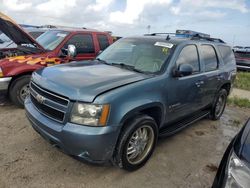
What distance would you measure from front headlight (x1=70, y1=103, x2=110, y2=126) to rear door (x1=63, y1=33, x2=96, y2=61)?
3612mm

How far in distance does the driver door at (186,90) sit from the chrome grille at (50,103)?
61.7 inches

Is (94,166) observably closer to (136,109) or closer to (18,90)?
(136,109)

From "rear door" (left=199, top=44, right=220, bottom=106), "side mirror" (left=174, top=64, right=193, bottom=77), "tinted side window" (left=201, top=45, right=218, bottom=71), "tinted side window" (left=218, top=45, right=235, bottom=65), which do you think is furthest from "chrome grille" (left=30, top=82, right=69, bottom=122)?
"tinted side window" (left=218, top=45, right=235, bottom=65)

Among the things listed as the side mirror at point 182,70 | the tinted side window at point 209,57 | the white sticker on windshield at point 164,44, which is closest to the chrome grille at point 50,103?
the side mirror at point 182,70

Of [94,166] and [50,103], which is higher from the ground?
[50,103]

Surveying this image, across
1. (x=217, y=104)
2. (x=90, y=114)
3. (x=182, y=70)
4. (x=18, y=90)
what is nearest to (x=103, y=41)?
(x=18, y=90)

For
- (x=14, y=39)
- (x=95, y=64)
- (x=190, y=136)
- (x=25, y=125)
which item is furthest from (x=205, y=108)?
(x=14, y=39)

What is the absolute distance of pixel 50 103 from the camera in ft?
10.4

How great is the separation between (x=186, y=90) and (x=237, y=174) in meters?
2.48

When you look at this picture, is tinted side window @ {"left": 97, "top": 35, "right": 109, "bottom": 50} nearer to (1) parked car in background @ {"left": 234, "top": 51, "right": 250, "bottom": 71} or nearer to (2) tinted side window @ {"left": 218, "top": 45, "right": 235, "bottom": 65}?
(2) tinted side window @ {"left": 218, "top": 45, "right": 235, "bottom": 65}

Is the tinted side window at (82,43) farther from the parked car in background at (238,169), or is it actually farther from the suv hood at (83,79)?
the parked car in background at (238,169)

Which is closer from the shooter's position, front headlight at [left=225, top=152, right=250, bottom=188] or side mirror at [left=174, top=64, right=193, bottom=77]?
front headlight at [left=225, top=152, right=250, bottom=188]

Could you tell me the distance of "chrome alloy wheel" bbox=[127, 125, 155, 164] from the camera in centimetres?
346

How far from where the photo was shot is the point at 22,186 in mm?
3076
